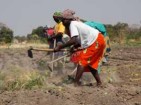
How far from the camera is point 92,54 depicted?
7898 mm

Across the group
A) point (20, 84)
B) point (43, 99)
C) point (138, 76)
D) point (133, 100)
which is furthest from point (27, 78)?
point (138, 76)

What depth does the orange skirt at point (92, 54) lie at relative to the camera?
7.87 metres

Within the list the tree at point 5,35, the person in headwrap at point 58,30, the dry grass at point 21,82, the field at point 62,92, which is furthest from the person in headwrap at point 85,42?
the tree at point 5,35

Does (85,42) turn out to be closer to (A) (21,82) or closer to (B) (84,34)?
(B) (84,34)

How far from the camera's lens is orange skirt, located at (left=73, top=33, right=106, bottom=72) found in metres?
7.87

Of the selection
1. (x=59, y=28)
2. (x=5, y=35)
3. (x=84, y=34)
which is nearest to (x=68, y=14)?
(x=84, y=34)

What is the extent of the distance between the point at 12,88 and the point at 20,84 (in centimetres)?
17

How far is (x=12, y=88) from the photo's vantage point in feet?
24.4

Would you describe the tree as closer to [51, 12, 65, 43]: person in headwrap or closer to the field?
[51, 12, 65, 43]: person in headwrap

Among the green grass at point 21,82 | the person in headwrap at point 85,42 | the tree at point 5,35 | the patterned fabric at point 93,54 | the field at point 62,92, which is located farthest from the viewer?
the tree at point 5,35

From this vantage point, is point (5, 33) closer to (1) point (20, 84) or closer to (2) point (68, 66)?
(2) point (68, 66)

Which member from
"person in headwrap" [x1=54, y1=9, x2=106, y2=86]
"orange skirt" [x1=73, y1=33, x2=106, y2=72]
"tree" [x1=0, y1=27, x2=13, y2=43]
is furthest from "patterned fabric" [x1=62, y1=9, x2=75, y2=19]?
"tree" [x1=0, y1=27, x2=13, y2=43]

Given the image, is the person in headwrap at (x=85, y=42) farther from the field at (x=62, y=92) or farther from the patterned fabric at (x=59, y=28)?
the patterned fabric at (x=59, y=28)

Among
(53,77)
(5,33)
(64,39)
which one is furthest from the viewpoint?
(5,33)
